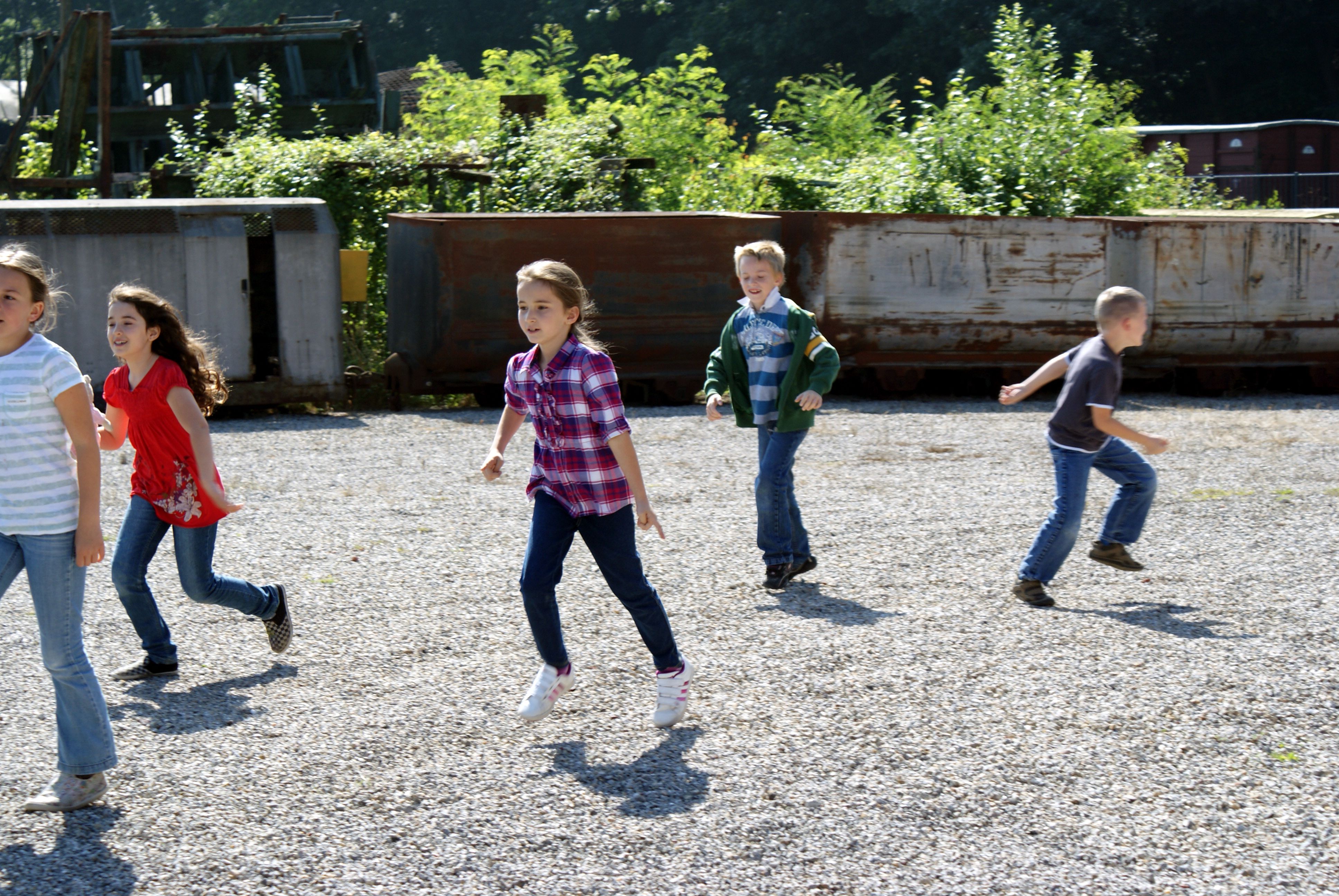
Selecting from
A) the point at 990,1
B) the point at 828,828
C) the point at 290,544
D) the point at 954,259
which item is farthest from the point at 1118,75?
the point at 828,828

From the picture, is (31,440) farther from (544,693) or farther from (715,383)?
(715,383)

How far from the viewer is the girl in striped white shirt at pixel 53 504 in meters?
3.52

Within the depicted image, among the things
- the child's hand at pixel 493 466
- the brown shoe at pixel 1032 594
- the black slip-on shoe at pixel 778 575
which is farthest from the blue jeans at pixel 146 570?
the brown shoe at pixel 1032 594

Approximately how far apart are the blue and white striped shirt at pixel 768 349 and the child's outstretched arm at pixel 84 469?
3034 mm

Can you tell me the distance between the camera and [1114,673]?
15.5 feet

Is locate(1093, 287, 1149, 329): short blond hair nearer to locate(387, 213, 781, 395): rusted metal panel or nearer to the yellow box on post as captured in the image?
locate(387, 213, 781, 395): rusted metal panel

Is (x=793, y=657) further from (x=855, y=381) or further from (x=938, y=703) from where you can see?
(x=855, y=381)

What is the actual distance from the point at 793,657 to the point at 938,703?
2.34 ft

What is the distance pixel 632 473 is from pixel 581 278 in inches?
337

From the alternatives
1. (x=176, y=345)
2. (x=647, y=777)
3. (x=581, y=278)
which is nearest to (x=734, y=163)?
(x=581, y=278)

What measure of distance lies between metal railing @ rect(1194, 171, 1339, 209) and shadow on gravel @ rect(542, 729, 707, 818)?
1018 inches

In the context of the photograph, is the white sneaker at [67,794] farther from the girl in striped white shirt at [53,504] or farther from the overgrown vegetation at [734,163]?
the overgrown vegetation at [734,163]

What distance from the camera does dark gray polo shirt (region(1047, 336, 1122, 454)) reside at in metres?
5.55

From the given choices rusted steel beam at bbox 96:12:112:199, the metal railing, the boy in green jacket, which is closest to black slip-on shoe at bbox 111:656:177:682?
the boy in green jacket
